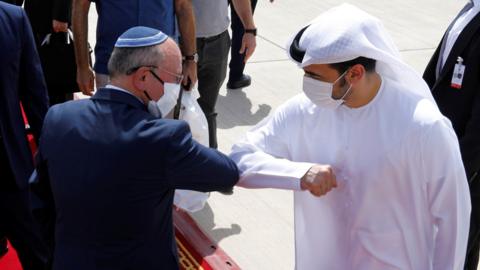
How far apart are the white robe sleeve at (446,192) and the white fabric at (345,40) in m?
0.30

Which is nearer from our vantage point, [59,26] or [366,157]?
[366,157]

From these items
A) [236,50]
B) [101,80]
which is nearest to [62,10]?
[101,80]

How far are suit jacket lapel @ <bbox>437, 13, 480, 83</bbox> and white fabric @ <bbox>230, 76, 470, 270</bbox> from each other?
3.48ft

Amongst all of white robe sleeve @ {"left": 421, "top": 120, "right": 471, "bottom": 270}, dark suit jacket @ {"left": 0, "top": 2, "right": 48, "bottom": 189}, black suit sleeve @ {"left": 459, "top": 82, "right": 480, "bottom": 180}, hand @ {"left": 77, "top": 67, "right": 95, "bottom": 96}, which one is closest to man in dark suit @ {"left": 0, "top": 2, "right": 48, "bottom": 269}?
dark suit jacket @ {"left": 0, "top": 2, "right": 48, "bottom": 189}

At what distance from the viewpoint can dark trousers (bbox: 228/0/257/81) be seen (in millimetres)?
6789

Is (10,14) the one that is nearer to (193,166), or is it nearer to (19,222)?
(19,222)

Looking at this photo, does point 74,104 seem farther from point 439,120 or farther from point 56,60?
point 56,60

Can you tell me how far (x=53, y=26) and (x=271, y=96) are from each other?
2.68 meters

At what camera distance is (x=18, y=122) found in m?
3.49

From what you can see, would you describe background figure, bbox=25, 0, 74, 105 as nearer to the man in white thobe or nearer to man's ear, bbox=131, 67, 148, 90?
the man in white thobe

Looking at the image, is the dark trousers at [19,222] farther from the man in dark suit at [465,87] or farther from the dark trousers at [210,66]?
the man in dark suit at [465,87]

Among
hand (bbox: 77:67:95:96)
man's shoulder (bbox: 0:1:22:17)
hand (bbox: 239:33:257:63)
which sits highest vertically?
man's shoulder (bbox: 0:1:22:17)


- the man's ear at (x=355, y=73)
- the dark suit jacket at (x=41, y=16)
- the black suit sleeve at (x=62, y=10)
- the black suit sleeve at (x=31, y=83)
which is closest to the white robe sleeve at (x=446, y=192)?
the man's ear at (x=355, y=73)

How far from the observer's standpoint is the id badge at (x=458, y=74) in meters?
3.56
